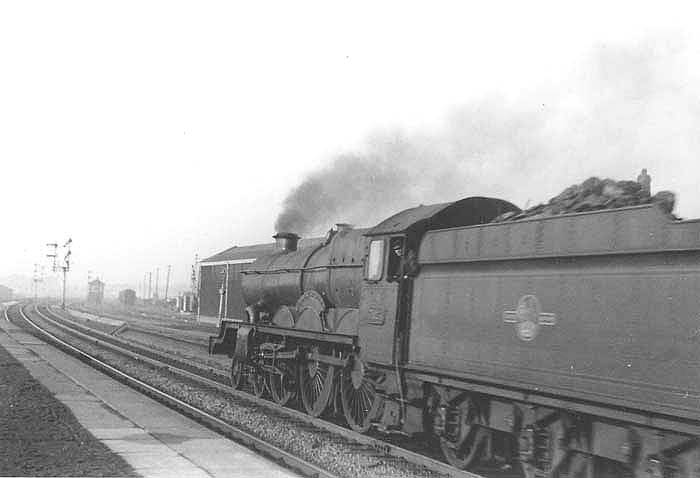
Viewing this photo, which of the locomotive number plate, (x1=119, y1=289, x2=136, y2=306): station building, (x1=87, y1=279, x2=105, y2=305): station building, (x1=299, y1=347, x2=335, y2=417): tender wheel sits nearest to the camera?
the locomotive number plate

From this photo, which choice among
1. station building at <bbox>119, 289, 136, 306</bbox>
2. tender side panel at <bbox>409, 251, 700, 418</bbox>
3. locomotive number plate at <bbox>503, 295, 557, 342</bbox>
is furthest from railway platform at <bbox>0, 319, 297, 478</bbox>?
station building at <bbox>119, 289, 136, 306</bbox>

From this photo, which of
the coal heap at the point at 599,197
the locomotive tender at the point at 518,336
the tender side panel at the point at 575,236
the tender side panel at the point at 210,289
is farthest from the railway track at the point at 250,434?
the tender side panel at the point at 210,289

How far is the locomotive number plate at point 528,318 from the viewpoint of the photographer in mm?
7191

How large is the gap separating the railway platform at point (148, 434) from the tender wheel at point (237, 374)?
83.2 inches

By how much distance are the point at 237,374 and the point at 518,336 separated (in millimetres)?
9194

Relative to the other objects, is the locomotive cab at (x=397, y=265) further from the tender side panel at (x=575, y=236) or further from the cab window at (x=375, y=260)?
the tender side panel at (x=575, y=236)

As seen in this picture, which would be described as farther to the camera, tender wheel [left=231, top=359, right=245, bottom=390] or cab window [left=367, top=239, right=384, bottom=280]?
tender wheel [left=231, top=359, right=245, bottom=390]

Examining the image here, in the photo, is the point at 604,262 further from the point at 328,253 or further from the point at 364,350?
the point at 328,253

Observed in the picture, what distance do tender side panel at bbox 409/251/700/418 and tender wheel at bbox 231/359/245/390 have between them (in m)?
7.23

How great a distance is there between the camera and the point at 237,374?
15406 millimetres

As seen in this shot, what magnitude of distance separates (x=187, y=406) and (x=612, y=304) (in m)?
8.97

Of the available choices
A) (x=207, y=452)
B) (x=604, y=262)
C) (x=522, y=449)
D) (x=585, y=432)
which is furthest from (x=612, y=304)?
(x=207, y=452)

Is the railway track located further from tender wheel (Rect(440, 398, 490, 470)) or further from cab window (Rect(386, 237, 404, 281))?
cab window (Rect(386, 237, 404, 281))

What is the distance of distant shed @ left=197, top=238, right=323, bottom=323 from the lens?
33.8m
